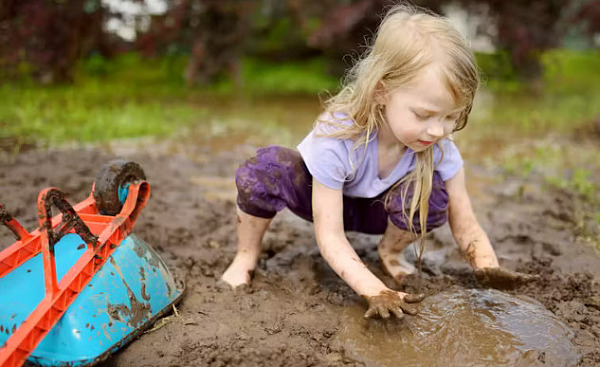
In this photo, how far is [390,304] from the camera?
1.63 meters

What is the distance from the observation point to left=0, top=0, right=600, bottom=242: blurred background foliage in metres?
4.54

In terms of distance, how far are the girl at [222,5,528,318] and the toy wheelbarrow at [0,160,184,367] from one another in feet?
1.45

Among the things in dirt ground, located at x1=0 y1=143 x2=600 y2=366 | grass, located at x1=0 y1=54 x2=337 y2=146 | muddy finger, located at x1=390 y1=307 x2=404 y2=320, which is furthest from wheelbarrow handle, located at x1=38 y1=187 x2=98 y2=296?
grass, located at x1=0 y1=54 x2=337 y2=146

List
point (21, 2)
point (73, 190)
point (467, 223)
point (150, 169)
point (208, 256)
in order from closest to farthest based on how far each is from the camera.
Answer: point (467, 223)
point (208, 256)
point (73, 190)
point (150, 169)
point (21, 2)

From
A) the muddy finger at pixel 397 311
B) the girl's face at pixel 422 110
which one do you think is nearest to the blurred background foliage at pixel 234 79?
the girl's face at pixel 422 110

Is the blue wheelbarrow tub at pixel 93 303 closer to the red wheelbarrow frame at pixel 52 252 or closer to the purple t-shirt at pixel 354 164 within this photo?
the red wheelbarrow frame at pixel 52 252

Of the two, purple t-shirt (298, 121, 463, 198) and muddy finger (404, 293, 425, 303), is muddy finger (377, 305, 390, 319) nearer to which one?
muddy finger (404, 293, 425, 303)

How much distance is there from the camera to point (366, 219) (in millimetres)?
→ 2266

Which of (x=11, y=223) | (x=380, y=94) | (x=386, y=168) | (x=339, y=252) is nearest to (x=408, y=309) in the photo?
(x=339, y=252)

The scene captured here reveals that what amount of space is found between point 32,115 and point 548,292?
4485 millimetres

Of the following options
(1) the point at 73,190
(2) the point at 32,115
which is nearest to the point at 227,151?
(1) the point at 73,190

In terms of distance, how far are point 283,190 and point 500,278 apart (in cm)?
86

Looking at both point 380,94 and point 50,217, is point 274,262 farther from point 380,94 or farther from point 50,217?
point 50,217

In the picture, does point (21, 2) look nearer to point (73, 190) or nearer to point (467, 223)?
point (73, 190)
